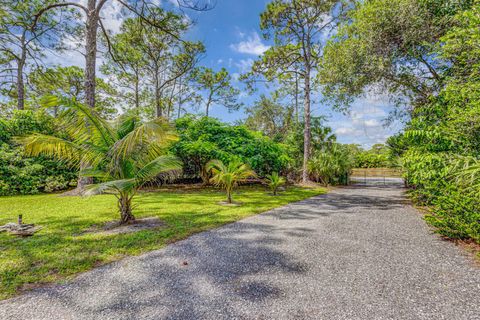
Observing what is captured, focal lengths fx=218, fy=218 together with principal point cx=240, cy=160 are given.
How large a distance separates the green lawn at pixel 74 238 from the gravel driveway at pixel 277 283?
1.17ft

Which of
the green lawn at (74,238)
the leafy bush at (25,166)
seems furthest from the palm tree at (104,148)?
the leafy bush at (25,166)

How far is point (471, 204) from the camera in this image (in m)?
3.49

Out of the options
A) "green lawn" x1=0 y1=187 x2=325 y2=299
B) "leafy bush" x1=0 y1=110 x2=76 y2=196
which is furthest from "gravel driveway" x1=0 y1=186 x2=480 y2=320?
"leafy bush" x1=0 y1=110 x2=76 y2=196

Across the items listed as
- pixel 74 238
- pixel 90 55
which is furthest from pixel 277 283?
pixel 90 55

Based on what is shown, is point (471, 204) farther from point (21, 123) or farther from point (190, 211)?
point (21, 123)

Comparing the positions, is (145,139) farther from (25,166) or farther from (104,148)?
(25,166)

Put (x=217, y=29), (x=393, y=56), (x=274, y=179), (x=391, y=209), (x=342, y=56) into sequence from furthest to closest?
(x=217, y=29) → (x=274, y=179) → (x=342, y=56) → (x=393, y=56) → (x=391, y=209)

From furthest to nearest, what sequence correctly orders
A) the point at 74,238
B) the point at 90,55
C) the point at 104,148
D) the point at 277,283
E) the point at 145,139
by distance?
the point at 90,55 → the point at 145,139 → the point at 104,148 → the point at 74,238 → the point at 277,283

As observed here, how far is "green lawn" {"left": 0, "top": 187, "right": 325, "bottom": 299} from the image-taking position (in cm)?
276

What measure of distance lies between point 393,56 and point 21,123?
16.2 metres

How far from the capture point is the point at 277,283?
251 cm

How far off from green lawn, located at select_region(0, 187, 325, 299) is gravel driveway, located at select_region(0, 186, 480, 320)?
36 cm

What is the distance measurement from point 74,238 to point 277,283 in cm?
372

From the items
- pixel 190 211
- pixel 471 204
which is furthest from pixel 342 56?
pixel 190 211
